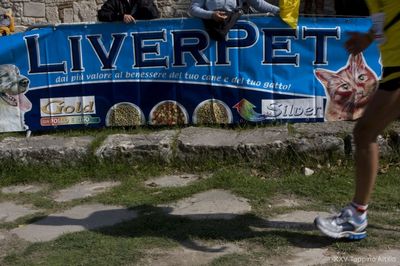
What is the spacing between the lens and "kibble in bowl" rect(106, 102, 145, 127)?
646 cm

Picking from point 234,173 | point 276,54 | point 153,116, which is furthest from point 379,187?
point 153,116

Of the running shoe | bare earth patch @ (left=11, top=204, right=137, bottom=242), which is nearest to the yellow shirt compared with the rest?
the running shoe

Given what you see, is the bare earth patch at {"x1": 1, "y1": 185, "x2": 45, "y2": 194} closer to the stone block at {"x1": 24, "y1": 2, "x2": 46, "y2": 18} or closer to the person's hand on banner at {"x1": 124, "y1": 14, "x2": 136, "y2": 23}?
the person's hand on banner at {"x1": 124, "y1": 14, "x2": 136, "y2": 23}

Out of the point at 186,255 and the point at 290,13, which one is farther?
the point at 290,13

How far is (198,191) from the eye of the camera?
5.04 m

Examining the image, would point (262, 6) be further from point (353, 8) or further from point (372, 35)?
point (372, 35)

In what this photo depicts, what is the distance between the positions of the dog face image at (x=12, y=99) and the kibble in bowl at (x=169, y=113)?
1379 mm

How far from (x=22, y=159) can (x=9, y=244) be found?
1790mm

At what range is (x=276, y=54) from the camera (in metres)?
6.24

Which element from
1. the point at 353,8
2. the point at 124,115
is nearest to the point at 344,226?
the point at 124,115

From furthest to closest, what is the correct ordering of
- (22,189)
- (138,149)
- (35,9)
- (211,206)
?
(35,9) → (138,149) → (22,189) → (211,206)

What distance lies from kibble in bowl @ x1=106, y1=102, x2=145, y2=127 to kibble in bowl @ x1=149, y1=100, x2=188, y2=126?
0.17 metres

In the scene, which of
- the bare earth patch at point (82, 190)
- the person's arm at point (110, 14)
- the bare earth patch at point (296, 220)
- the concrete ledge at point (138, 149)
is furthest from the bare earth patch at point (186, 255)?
the person's arm at point (110, 14)

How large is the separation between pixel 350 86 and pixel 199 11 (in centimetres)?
168
